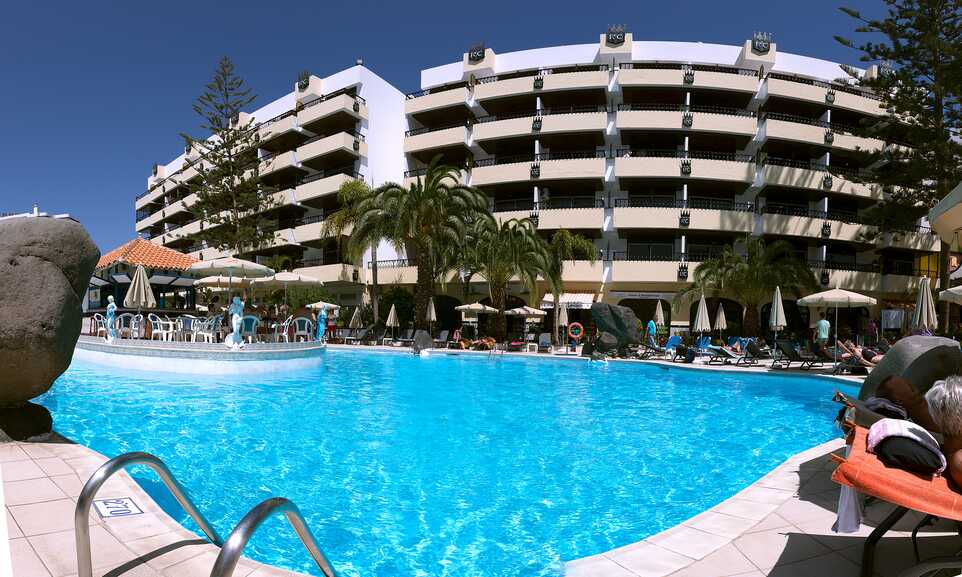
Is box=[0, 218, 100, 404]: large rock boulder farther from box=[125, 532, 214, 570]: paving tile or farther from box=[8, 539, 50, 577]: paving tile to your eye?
box=[125, 532, 214, 570]: paving tile

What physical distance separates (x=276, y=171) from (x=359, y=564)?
127 ft

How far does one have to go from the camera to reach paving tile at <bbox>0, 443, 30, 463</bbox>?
4574 mm

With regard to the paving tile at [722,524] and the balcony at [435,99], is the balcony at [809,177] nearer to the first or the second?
the balcony at [435,99]

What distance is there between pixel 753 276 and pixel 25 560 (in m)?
28.4

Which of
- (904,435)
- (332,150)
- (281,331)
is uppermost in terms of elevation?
(332,150)

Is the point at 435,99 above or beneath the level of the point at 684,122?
above

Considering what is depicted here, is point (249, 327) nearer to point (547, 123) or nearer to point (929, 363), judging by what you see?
point (929, 363)

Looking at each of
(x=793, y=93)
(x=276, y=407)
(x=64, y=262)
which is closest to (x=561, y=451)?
(x=276, y=407)

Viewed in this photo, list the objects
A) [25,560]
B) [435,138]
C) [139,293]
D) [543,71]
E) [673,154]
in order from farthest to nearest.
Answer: [435,138] < [543,71] < [673,154] < [139,293] < [25,560]

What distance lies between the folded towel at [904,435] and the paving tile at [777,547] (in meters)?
0.99

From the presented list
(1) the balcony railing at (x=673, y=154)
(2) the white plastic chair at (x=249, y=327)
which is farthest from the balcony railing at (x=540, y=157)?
(2) the white plastic chair at (x=249, y=327)

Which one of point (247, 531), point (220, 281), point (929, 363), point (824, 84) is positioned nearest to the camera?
point (247, 531)

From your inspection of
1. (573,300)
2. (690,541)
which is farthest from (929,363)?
(573,300)

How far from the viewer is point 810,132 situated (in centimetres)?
2967
